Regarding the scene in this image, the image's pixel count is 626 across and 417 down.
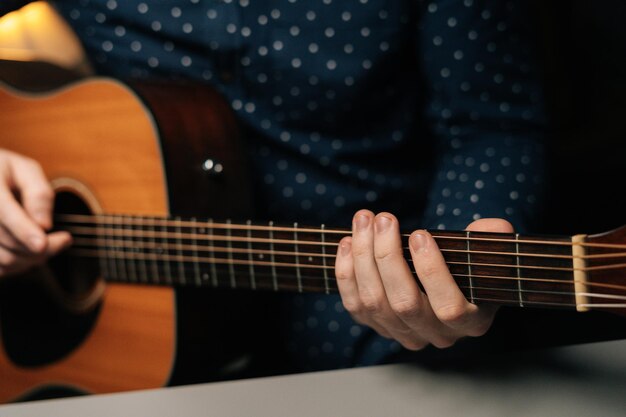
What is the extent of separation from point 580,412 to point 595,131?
792mm

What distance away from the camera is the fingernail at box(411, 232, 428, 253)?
20.5 inches

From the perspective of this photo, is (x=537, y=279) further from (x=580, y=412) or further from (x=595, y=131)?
(x=595, y=131)

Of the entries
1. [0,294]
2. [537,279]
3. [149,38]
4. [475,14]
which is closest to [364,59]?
[475,14]

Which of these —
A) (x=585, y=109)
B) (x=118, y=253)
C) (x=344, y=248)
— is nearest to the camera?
(x=344, y=248)

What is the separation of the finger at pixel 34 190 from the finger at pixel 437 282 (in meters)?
0.42

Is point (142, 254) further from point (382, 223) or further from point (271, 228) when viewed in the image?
point (382, 223)

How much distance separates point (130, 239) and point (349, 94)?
0.27 m

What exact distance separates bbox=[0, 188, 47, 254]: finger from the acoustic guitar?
0.23 feet

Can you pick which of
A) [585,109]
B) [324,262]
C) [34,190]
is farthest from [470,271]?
[585,109]

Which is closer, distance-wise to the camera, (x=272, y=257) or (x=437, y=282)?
(x=437, y=282)

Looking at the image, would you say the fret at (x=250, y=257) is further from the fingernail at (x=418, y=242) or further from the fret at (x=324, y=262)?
the fingernail at (x=418, y=242)

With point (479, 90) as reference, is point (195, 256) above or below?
below

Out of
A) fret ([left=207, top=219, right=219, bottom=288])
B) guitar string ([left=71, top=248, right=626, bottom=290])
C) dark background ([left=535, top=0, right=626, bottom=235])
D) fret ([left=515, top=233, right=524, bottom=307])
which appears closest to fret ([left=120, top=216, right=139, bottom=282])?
guitar string ([left=71, top=248, right=626, bottom=290])

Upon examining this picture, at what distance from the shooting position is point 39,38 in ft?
2.80
